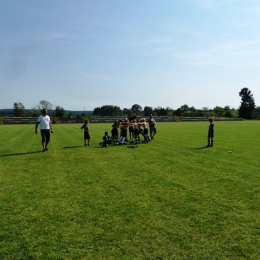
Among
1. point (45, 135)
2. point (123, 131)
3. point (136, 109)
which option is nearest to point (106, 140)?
point (123, 131)

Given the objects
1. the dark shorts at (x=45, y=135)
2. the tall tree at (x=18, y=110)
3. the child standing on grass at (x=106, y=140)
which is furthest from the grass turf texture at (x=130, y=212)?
the tall tree at (x=18, y=110)

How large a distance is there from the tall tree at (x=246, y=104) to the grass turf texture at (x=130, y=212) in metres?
109

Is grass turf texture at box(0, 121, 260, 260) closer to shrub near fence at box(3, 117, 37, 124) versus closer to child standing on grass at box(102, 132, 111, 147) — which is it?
child standing on grass at box(102, 132, 111, 147)

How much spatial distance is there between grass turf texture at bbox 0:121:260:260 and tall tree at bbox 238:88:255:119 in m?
109

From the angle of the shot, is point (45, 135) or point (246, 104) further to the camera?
point (246, 104)

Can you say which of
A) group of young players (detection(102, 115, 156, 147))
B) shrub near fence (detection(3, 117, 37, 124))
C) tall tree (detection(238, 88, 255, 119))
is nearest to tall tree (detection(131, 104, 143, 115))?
tall tree (detection(238, 88, 255, 119))

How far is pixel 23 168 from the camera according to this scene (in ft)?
31.2

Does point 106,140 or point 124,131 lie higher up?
point 124,131

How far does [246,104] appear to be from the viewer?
109562 mm

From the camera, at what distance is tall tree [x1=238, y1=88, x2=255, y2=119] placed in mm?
107000

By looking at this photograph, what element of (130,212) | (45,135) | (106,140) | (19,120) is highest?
(19,120)

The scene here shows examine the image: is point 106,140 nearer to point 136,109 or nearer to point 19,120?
point 19,120

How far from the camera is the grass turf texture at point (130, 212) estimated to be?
3.83 m

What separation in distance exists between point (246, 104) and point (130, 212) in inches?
4626
